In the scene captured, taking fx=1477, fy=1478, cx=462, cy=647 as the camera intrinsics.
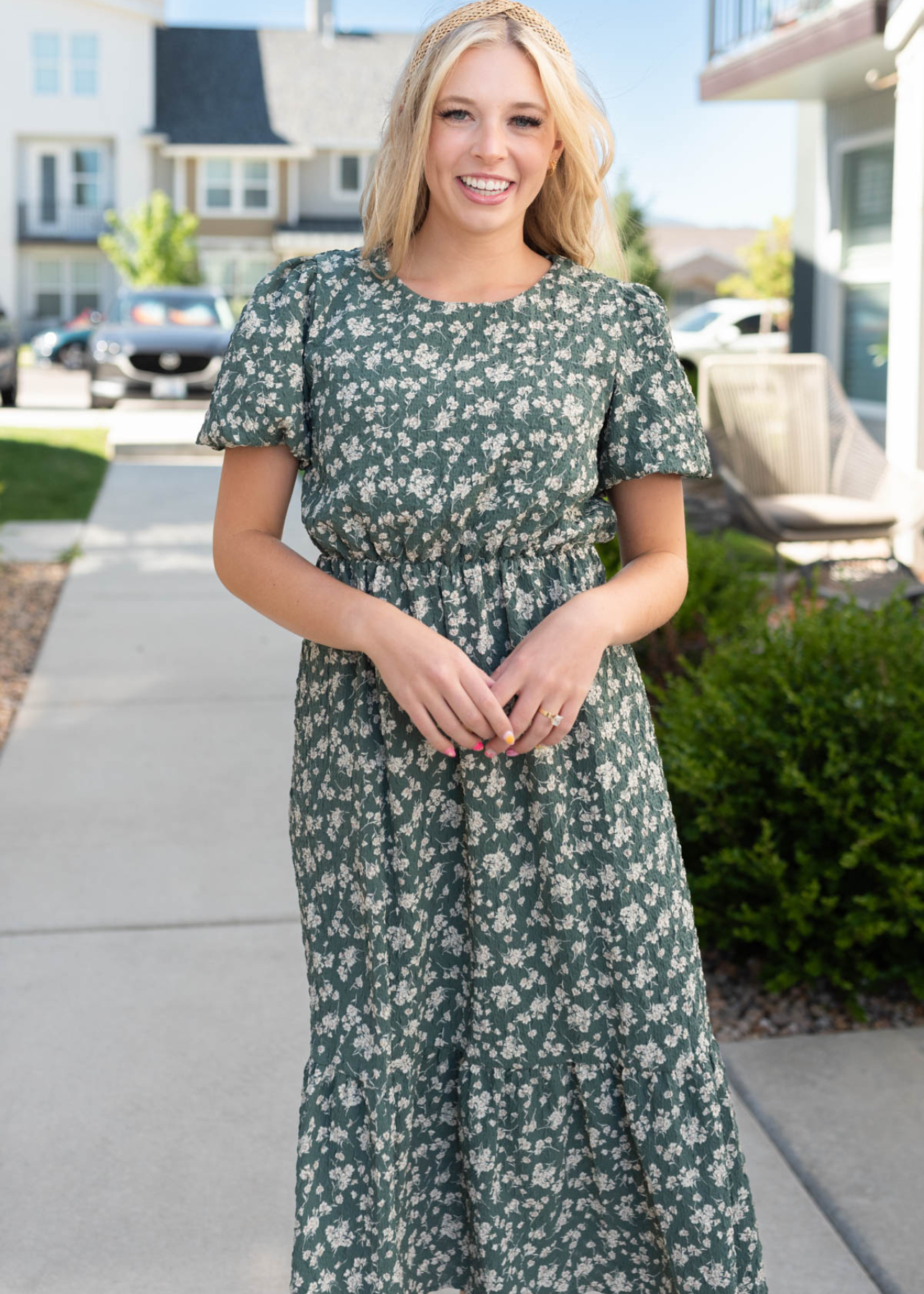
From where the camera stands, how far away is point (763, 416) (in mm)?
7703

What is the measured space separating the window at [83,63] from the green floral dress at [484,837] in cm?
3732

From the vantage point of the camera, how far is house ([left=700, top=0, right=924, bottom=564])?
8.13 metres

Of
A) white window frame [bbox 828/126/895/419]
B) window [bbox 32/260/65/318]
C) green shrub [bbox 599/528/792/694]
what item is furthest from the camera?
window [bbox 32/260/65/318]

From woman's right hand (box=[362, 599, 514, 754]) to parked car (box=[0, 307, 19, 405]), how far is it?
1658 centimetres

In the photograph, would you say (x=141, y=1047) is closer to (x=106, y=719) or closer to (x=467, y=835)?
(x=467, y=835)

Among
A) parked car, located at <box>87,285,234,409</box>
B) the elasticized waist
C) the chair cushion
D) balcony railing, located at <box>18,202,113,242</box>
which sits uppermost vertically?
balcony railing, located at <box>18,202,113,242</box>

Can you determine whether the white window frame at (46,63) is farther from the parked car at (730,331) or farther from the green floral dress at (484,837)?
the green floral dress at (484,837)

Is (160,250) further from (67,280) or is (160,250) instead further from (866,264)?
(866,264)

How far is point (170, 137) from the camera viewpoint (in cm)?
3559

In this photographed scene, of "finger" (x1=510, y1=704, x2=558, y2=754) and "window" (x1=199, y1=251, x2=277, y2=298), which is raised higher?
"window" (x1=199, y1=251, x2=277, y2=298)

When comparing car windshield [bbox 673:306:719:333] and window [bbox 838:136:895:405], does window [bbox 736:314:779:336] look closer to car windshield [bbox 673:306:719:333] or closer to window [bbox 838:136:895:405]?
car windshield [bbox 673:306:719:333]

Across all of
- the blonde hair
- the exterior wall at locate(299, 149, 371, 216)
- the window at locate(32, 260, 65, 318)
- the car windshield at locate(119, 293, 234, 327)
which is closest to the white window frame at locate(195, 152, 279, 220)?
the exterior wall at locate(299, 149, 371, 216)

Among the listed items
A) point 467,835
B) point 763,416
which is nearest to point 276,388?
point 467,835

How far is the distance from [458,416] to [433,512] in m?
0.12
